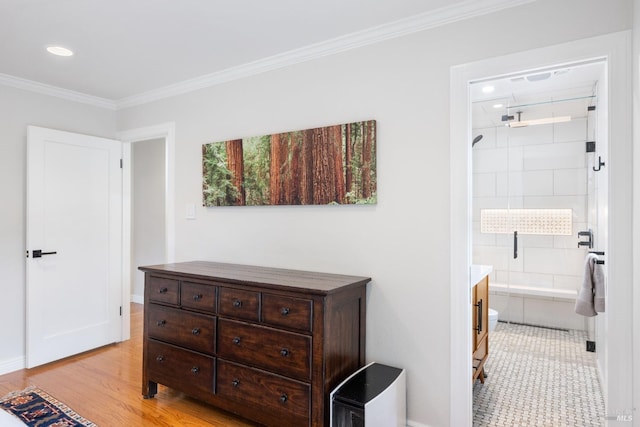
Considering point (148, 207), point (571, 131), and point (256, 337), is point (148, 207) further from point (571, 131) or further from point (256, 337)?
point (571, 131)

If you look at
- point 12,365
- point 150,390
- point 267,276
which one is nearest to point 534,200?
point 267,276

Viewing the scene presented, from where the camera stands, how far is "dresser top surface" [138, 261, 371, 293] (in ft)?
7.03

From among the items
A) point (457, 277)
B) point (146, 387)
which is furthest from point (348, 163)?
point (146, 387)

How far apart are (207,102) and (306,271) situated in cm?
168

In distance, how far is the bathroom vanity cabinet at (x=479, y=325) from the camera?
254cm

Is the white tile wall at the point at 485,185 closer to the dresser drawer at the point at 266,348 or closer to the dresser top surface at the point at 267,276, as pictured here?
the dresser top surface at the point at 267,276

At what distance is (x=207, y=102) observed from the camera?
10.7 feet

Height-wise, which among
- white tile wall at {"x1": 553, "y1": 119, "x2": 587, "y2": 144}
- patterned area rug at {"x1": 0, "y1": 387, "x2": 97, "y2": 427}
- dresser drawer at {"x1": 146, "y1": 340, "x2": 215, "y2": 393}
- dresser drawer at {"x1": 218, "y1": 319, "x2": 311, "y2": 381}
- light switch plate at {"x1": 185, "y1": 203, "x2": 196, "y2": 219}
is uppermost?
white tile wall at {"x1": 553, "y1": 119, "x2": 587, "y2": 144}

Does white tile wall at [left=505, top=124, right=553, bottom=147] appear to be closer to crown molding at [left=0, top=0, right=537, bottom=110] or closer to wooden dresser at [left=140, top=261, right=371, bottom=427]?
crown molding at [left=0, top=0, right=537, bottom=110]

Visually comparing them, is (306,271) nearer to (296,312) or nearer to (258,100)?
(296,312)

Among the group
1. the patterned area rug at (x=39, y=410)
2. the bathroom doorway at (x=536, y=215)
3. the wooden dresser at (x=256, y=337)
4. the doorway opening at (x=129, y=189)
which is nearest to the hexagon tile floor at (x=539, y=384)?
the bathroom doorway at (x=536, y=215)

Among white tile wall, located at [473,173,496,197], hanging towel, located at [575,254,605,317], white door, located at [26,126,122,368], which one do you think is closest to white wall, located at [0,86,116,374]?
white door, located at [26,126,122,368]

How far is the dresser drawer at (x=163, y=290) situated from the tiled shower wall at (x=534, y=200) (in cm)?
320

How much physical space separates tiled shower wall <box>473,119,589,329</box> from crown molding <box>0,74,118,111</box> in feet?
12.9
